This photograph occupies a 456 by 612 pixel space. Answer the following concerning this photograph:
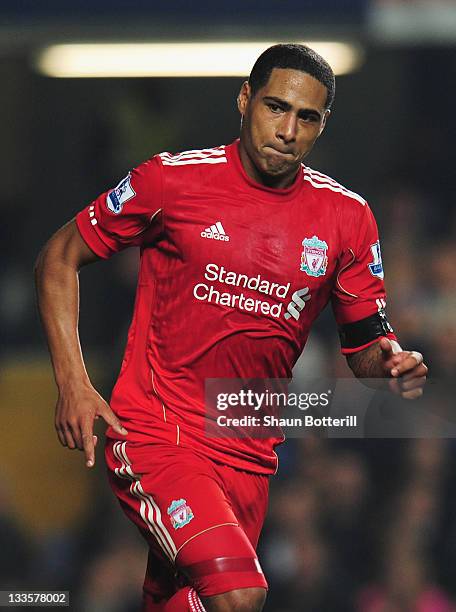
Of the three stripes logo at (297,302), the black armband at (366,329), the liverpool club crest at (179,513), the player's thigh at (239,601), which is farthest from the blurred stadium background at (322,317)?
the player's thigh at (239,601)

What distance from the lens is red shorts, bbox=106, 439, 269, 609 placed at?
3.15 meters

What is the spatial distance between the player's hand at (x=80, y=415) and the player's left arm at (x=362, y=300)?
861 millimetres

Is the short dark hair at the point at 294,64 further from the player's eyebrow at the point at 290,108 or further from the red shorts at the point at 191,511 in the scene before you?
the red shorts at the point at 191,511

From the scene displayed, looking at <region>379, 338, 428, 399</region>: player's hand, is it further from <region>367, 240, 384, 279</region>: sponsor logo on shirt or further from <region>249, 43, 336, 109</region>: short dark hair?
<region>249, 43, 336, 109</region>: short dark hair

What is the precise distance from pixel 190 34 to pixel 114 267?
6.22 ft

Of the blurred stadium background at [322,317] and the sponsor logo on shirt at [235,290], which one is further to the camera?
the blurred stadium background at [322,317]

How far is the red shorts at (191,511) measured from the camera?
10.3 ft

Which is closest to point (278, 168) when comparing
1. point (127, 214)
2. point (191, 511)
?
point (127, 214)

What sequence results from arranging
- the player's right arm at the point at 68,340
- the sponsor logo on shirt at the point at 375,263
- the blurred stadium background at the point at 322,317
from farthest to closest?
the blurred stadium background at the point at 322,317 → the sponsor logo on shirt at the point at 375,263 → the player's right arm at the point at 68,340

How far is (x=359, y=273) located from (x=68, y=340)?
0.97m

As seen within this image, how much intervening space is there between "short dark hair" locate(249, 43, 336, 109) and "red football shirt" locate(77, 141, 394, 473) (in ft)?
0.87

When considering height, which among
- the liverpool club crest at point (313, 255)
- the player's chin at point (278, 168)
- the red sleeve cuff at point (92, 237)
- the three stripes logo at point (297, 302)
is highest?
the player's chin at point (278, 168)

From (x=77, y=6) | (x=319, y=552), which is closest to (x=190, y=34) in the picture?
(x=77, y=6)

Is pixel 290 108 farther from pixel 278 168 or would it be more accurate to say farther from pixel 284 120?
pixel 278 168
